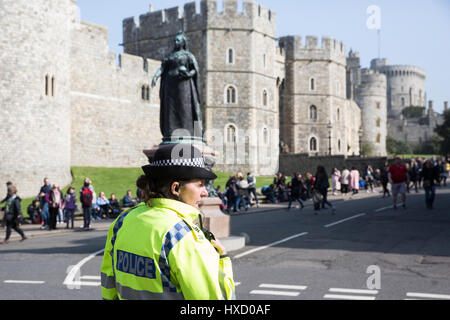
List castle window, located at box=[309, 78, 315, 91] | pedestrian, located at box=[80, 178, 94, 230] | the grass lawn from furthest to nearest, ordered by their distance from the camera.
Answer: castle window, located at box=[309, 78, 315, 91], the grass lawn, pedestrian, located at box=[80, 178, 94, 230]

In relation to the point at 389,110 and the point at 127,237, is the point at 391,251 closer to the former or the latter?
the point at 127,237

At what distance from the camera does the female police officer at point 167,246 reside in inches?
92.0

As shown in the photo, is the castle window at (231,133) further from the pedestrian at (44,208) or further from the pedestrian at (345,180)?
the pedestrian at (44,208)

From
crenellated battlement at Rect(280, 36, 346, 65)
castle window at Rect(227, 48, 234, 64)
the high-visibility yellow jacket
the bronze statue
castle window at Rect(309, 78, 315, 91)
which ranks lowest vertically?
the high-visibility yellow jacket

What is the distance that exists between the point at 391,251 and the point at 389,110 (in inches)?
5418

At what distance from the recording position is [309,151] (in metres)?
53.6

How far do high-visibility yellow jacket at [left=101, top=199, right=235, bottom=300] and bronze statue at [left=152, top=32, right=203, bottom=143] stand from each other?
8602mm

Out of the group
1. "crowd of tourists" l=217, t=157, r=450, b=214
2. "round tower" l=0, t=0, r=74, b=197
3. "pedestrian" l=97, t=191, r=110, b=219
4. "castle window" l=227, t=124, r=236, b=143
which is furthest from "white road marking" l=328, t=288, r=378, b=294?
"castle window" l=227, t=124, r=236, b=143

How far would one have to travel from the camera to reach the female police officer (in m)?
2.34

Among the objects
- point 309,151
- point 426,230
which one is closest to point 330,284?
point 426,230

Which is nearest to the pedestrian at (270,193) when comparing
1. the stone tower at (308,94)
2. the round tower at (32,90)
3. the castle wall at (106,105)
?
the round tower at (32,90)

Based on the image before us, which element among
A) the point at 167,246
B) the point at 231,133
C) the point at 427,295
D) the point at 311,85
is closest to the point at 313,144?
the point at 311,85

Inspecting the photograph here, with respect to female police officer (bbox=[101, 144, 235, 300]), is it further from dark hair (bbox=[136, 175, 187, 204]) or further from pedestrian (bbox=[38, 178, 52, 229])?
pedestrian (bbox=[38, 178, 52, 229])

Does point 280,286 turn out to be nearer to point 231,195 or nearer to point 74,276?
point 74,276
